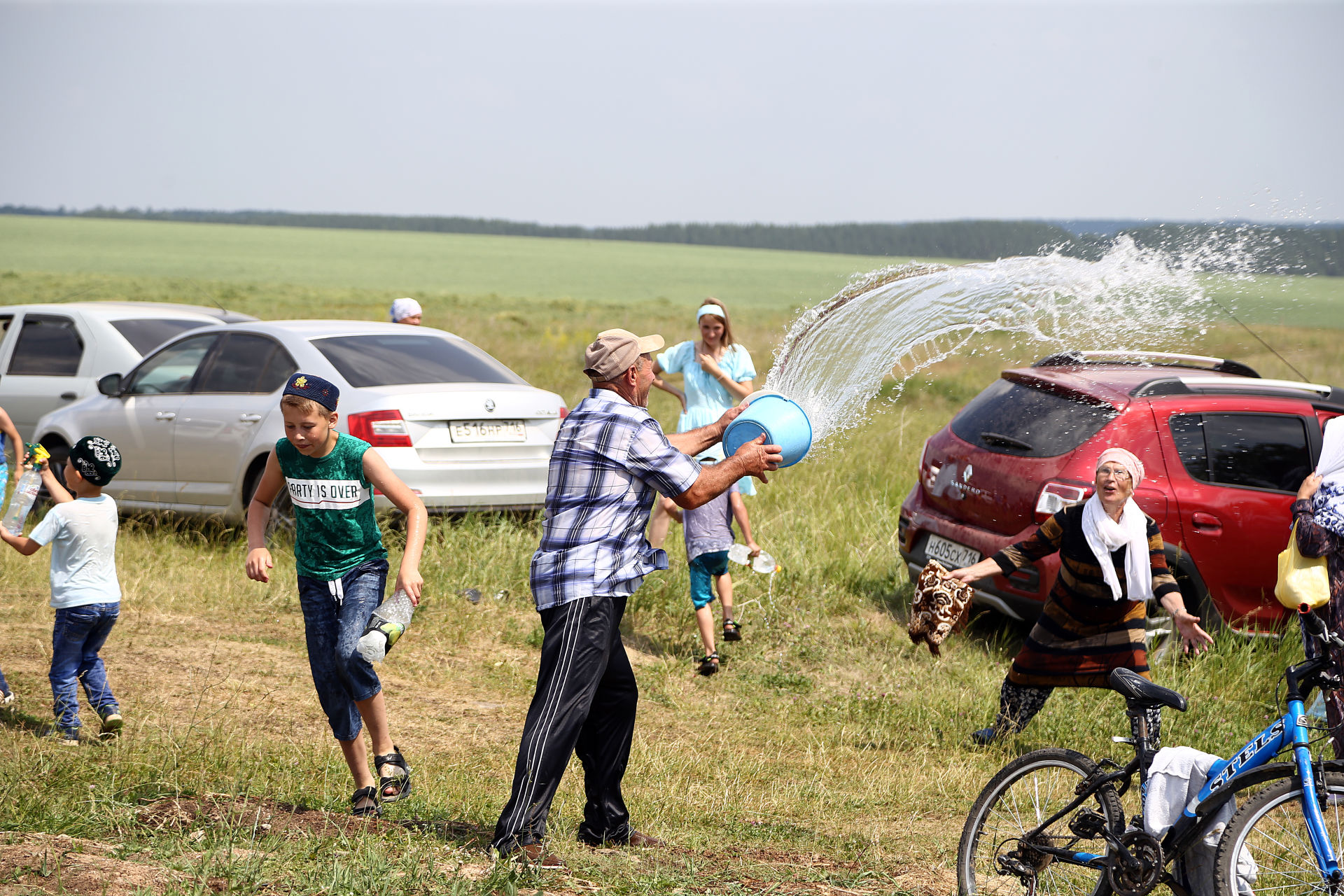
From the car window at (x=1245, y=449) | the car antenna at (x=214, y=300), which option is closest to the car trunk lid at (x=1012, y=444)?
the car window at (x=1245, y=449)

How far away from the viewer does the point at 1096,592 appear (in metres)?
5.41

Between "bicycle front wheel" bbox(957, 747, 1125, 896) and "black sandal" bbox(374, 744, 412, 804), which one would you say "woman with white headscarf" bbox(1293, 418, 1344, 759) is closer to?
"bicycle front wheel" bbox(957, 747, 1125, 896)

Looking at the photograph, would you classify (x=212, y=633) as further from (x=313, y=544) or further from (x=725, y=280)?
(x=725, y=280)

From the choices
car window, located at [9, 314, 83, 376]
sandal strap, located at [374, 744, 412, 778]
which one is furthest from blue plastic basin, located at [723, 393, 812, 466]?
car window, located at [9, 314, 83, 376]

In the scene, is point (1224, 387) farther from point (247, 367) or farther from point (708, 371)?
point (247, 367)

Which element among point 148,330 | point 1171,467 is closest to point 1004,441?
point 1171,467

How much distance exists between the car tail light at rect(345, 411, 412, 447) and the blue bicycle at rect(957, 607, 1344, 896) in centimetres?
498

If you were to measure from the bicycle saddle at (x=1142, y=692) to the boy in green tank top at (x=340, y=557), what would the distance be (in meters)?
2.45

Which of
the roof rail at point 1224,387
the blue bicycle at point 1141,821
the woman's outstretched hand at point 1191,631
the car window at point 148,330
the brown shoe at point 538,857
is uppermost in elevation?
the roof rail at point 1224,387

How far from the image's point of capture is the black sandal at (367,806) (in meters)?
4.41

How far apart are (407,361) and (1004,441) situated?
4.27 meters

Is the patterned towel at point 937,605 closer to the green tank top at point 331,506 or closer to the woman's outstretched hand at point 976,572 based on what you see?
the woman's outstretched hand at point 976,572

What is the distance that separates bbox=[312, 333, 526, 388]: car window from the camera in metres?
8.53

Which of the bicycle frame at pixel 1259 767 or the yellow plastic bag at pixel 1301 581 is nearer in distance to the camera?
the bicycle frame at pixel 1259 767
